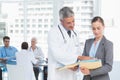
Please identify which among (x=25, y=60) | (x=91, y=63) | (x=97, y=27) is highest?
(x=97, y=27)

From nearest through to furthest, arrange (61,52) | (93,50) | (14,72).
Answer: (93,50) < (61,52) < (14,72)

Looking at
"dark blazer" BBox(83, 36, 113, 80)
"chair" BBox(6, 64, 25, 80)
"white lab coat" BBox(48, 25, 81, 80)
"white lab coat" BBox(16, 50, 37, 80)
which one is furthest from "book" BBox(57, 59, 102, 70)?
"white lab coat" BBox(16, 50, 37, 80)

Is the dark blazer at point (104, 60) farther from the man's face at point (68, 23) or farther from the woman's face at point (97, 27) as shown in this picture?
the man's face at point (68, 23)

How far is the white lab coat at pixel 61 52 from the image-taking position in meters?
2.18

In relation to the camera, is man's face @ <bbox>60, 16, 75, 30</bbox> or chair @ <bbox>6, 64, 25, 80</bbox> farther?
chair @ <bbox>6, 64, 25, 80</bbox>

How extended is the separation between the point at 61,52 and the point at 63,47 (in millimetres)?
56

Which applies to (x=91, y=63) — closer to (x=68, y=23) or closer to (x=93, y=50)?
(x=93, y=50)

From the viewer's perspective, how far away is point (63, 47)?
7.25 ft

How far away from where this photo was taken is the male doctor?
7.16ft

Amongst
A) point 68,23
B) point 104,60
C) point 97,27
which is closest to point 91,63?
point 104,60

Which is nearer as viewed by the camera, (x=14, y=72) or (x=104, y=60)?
(x=104, y=60)

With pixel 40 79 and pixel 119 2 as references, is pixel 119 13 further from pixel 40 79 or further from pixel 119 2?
pixel 40 79

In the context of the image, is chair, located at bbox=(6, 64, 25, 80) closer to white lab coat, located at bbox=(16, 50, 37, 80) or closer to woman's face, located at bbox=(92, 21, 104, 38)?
white lab coat, located at bbox=(16, 50, 37, 80)

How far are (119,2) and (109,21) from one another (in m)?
0.56
